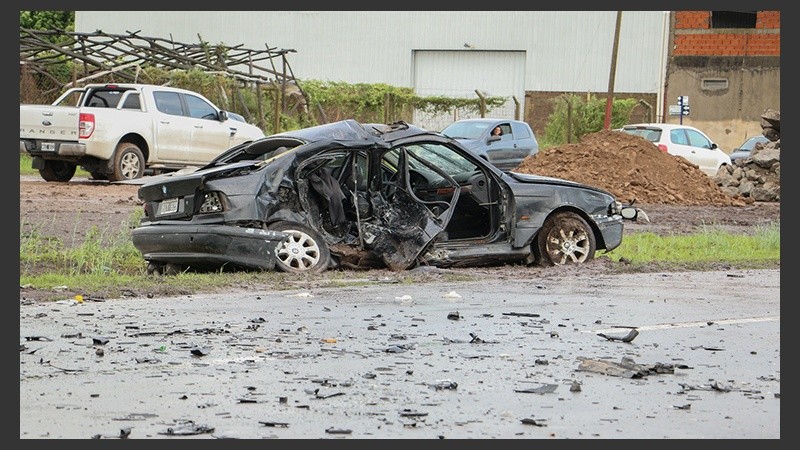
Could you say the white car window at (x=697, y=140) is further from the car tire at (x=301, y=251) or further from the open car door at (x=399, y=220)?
the car tire at (x=301, y=251)

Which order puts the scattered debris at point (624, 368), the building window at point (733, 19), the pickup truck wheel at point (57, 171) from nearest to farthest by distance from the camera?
1. the scattered debris at point (624, 368)
2. the pickup truck wheel at point (57, 171)
3. the building window at point (733, 19)

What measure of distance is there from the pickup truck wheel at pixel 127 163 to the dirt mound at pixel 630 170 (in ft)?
26.9

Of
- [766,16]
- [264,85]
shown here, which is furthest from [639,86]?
[264,85]

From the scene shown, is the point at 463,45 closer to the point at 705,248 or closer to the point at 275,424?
the point at 705,248

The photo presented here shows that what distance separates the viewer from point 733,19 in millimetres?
51031

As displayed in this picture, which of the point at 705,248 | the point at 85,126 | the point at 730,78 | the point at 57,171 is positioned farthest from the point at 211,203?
the point at 730,78

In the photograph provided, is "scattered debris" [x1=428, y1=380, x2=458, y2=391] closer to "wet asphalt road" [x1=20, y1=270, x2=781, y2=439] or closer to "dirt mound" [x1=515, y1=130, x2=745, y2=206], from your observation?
"wet asphalt road" [x1=20, y1=270, x2=781, y2=439]

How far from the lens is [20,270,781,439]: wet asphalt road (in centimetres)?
616

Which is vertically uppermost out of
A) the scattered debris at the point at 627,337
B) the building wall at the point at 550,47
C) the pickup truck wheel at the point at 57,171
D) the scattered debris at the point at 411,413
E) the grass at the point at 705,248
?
the building wall at the point at 550,47

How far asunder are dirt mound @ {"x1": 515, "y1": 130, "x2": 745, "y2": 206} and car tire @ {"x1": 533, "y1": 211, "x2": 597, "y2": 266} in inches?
457

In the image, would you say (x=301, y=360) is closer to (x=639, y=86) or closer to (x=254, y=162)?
(x=254, y=162)

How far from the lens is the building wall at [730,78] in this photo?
162ft

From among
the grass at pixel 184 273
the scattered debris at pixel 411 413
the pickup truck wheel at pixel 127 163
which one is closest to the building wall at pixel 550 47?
the pickup truck wheel at pixel 127 163

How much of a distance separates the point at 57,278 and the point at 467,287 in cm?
398
